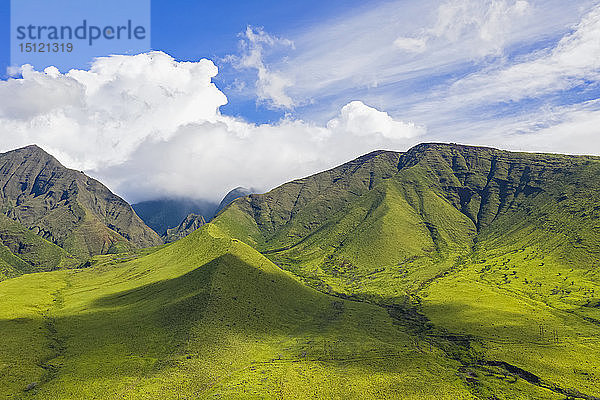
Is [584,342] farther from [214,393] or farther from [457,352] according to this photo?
[214,393]

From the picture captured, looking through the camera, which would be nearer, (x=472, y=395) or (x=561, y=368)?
(x=472, y=395)

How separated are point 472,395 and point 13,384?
602 ft

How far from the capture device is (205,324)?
630 feet

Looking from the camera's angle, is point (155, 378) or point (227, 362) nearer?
point (155, 378)

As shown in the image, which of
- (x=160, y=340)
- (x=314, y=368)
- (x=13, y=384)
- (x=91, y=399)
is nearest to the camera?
(x=91, y=399)

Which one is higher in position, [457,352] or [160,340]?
[160,340]

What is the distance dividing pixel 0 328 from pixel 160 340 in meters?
90.7

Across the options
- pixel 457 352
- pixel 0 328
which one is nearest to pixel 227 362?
pixel 457 352

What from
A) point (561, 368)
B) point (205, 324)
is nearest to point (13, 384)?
point (205, 324)

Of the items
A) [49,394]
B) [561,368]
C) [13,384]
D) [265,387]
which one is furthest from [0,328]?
[561,368]

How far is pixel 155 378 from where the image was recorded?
484ft

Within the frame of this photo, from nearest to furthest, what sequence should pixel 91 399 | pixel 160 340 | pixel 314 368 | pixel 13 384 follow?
1. pixel 91 399
2. pixel 13 384
3. pixel 314 368
4. pixel 160 340

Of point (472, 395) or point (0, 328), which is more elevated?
point (0, 328)

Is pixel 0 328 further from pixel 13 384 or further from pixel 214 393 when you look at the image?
pixel 214 393
